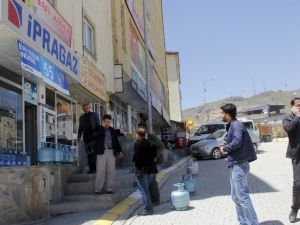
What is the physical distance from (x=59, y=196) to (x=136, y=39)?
1598 cm

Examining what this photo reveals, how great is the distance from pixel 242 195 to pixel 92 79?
933 centimetres

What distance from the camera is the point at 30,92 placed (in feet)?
41.7

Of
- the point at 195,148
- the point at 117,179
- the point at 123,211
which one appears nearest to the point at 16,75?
the point at 117,179

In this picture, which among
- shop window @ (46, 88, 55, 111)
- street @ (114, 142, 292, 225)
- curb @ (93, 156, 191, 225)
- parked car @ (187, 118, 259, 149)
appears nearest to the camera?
street @ (114, 142, 292, 225)

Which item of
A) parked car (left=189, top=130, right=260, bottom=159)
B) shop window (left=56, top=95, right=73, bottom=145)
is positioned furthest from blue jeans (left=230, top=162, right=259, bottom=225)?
parked car (left=189, top=130, right=260, bottom=159)

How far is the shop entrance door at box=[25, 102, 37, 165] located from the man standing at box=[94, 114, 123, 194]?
2385 mm

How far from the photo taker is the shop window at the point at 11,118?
11281 millimetres

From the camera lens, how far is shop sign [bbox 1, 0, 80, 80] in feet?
29.2

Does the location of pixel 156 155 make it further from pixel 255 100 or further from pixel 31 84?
pixel 255 100

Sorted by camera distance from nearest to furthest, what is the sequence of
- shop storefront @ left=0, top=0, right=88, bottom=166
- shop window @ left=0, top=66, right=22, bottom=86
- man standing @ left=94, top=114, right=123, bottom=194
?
1. shop storefront @ left=0, top=0, right=88, bottom=166
2. man standing @ left=94, top=114, right=123, bottom=194
3. shop window @ left=0, top=66, right=22, bottom=86

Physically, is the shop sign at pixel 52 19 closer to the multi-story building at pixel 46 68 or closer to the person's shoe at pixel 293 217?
the multi-story building at pixel 46 68

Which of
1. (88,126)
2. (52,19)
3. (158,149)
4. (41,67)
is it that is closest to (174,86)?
(88,126)

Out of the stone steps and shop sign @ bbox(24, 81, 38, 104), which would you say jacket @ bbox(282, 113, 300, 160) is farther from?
shop sign @ bbox(24, 81, 38, 104)

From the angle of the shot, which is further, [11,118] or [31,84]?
[31,84]
